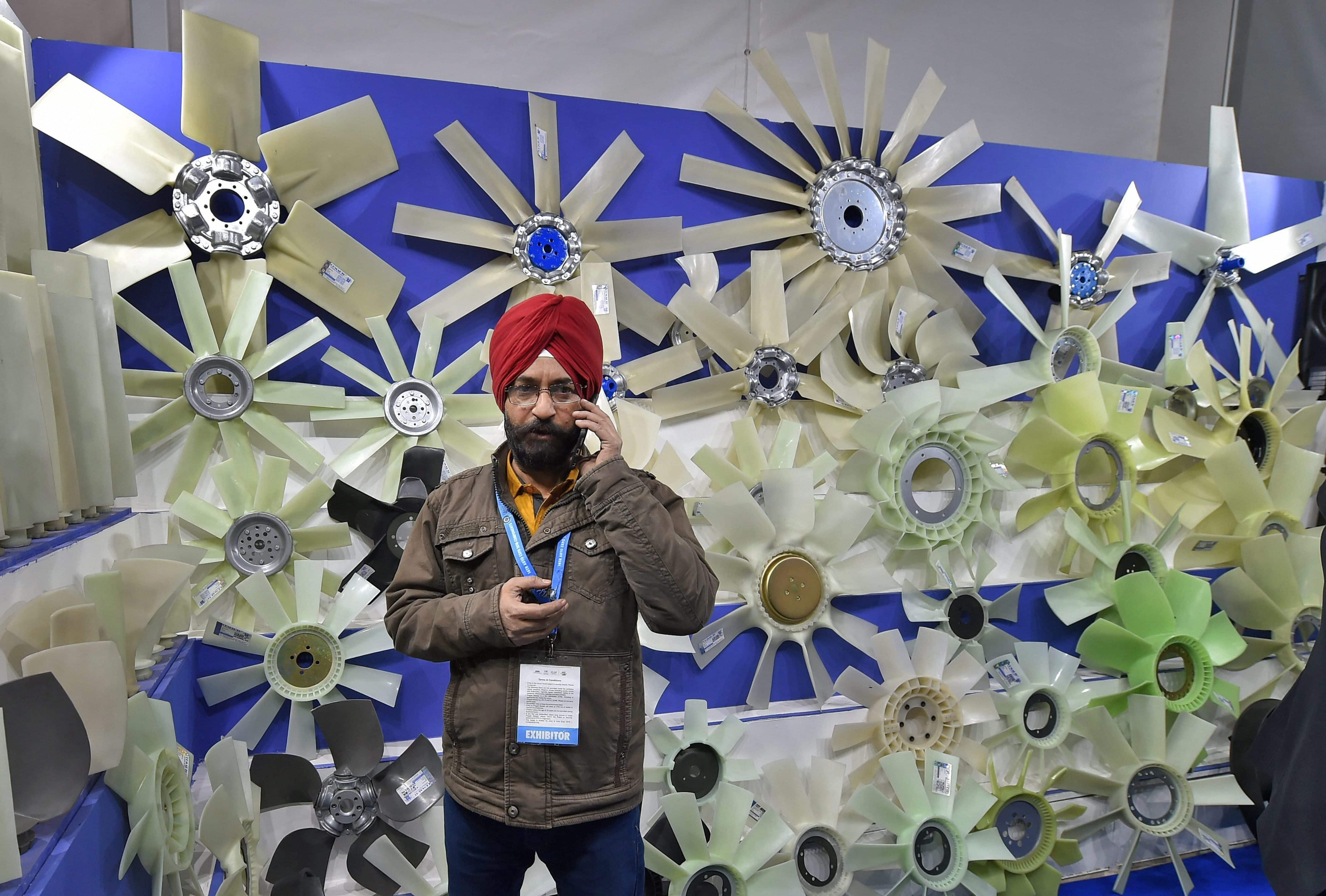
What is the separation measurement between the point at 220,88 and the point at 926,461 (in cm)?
245

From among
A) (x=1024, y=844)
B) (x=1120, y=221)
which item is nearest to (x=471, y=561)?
(x=1024, y=844)

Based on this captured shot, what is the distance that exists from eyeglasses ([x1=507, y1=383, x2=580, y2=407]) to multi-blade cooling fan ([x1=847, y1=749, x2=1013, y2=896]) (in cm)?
168

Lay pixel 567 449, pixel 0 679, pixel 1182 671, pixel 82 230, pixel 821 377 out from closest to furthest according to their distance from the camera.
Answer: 1. pixel 0 679
2. pixel 567 449
3. pixel 82 230
4. pixel 821 377
5. pixel 1182 671

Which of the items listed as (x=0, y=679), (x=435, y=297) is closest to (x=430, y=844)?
(x=0, y=679)

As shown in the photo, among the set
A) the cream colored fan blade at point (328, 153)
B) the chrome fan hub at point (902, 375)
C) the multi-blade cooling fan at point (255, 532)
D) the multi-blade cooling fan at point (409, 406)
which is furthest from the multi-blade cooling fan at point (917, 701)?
the cream colored fan blade at point (328, 153)

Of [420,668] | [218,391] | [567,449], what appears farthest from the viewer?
[420,668]

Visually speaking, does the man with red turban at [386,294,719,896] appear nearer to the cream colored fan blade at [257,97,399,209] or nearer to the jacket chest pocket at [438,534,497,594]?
the jacket chest pocket at [438,534,497,594]

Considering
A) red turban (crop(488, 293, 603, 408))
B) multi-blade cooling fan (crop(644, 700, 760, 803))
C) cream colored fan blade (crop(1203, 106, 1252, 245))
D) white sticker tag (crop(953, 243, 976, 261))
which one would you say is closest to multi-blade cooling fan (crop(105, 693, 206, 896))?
red turban (crop(488, 293, 603, 408))

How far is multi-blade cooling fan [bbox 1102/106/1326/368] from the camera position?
3287 mm

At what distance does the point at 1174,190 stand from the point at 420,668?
3446 millimetres

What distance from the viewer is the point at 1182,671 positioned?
127 inches

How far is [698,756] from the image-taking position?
2471 millimetres

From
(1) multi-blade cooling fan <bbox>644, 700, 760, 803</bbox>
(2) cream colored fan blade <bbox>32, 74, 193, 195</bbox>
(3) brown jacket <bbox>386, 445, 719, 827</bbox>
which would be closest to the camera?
(3) brown jacket <bbox>386, 445, 719, 827</bbox>

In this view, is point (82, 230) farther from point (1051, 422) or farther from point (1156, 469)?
point (1156, 469)
